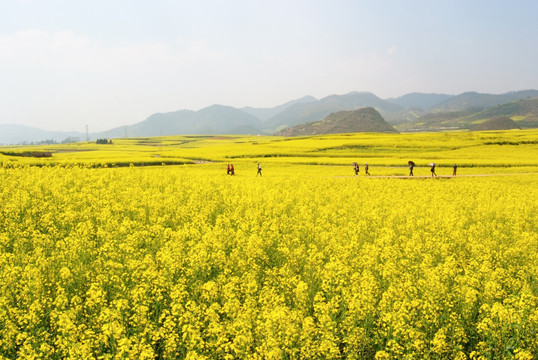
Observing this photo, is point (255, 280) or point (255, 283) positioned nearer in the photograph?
point (255, 283)

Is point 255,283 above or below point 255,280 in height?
above

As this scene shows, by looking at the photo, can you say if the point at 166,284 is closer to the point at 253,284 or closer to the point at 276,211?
the point at 253,284

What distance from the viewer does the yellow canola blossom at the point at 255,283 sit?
6.57 meters

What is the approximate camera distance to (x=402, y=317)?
7262 millimetres

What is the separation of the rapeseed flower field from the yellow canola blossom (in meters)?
0.06

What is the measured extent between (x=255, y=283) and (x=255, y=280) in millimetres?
530

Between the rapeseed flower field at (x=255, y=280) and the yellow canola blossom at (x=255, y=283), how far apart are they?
0.18ft

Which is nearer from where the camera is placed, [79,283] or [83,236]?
[79,283]

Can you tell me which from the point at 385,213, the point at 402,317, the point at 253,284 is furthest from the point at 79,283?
the point at 385,213

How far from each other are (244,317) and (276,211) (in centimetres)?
1090

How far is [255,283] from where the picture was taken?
8289mm

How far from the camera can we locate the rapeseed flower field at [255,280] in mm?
6586

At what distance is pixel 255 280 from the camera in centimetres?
881

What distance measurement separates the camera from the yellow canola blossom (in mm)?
6566
